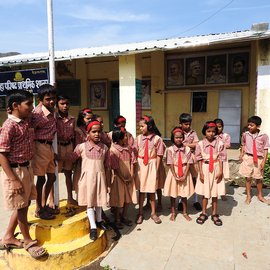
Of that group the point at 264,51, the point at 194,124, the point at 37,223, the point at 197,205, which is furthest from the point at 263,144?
the point at 194,124

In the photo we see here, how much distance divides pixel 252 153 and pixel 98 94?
675 centimetres

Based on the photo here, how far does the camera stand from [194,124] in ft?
30.6

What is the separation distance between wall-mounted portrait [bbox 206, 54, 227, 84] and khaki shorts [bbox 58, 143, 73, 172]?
6.30 m

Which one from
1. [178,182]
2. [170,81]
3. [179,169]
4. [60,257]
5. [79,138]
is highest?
[170,81]

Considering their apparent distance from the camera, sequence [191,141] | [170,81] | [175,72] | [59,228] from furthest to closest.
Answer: [170,81]
[175,72]
[191,141]
[59,228]

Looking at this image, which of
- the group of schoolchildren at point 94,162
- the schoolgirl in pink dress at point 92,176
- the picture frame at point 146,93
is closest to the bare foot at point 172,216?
the group of schoolchildren at point 94,162

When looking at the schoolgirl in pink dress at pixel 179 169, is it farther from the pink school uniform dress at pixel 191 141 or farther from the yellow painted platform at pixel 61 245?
the yellow painted platform at pixel 61 245

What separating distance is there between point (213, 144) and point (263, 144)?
47.6 inches

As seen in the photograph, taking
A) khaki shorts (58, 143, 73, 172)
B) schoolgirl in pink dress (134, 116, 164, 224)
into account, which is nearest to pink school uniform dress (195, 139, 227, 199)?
schoolgirl in pink dress (134, 116, 164, 224)

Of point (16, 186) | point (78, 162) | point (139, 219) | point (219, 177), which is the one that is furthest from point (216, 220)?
point (16, 186)

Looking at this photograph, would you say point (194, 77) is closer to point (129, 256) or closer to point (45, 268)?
point (129, 256)

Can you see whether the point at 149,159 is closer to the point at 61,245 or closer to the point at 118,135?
the point at 118,135

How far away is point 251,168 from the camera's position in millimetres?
4941

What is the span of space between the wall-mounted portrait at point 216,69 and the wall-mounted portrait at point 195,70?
184 mm
